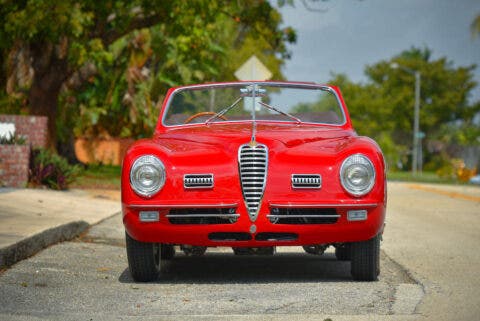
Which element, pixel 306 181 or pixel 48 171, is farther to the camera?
pixel 48 171

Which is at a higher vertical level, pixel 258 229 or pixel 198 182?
pixel 198 182

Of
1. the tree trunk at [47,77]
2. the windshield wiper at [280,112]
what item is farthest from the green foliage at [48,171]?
the windshield wiper at [280,112]

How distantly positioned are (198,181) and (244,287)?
83 cm

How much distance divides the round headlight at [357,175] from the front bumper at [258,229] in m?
0.10

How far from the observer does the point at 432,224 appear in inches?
512

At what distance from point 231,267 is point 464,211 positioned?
8.81 metres

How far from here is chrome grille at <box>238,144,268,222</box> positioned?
6.57 meters

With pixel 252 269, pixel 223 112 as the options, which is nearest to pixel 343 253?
pixel 252 269

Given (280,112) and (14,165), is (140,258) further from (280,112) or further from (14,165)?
(14,165)

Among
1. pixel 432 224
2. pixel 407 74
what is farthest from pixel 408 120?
pixel 432 224

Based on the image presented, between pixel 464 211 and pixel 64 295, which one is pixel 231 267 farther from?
pixel 464 211

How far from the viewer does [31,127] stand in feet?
60.5

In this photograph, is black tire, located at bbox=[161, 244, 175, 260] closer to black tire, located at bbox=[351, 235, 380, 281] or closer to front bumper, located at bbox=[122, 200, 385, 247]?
front bumper, located at bbox=[122, 200, 385, 247]

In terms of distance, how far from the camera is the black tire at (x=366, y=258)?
6887mm
